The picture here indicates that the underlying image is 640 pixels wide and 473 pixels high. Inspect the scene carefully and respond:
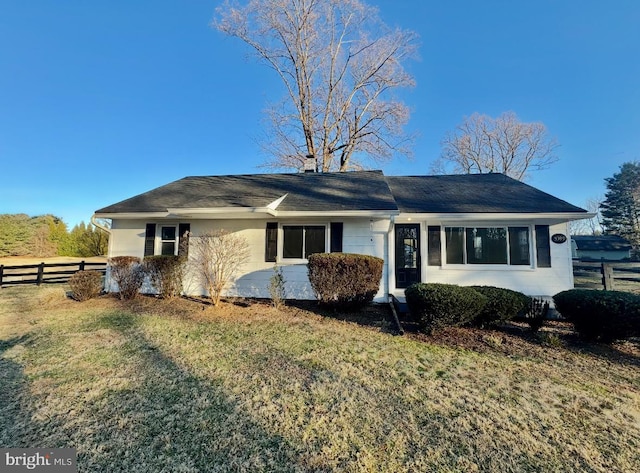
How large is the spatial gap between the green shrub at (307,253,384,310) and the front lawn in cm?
109

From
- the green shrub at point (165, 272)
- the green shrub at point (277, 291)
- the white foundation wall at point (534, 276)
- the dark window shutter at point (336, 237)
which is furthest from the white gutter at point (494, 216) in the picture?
the green shrub at point (165, 272)

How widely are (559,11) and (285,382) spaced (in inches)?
651

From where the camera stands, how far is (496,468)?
7.36ft

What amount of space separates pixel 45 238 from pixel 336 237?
31.4m

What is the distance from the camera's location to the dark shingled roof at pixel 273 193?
8.49m


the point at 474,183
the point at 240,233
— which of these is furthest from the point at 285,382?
the point at 474,183

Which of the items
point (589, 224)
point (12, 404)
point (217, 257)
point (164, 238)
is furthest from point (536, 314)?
point (589, 224)

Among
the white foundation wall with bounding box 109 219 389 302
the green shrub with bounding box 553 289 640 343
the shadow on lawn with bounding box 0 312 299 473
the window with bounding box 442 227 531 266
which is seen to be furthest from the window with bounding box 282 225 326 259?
the green shrub with bounding box 553 289 640 343

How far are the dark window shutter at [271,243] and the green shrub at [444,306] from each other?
437cm

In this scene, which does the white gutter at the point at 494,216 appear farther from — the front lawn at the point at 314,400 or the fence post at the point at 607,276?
the front lawn at the point at 314,400

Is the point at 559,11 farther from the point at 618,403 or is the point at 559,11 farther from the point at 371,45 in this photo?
the point at 618,403

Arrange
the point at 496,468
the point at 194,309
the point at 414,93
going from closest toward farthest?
the point at 496,468 → the point at 194,309 → the point at 414,93

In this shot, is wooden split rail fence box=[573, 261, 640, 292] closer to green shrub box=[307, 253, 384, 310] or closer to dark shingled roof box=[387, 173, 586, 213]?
dark shingled roof box=[387, 173, 586, 213]

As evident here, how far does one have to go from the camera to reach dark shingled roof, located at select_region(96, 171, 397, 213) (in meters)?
8.49
